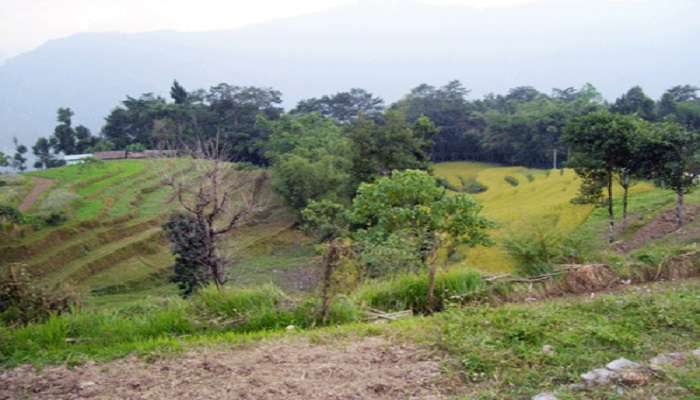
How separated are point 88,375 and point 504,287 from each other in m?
3.58

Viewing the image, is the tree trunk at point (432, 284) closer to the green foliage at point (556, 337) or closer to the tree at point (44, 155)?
the green foliage at point (556, 337)

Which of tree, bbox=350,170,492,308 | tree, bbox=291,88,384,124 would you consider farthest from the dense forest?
tree, bbox=350,170,492,308

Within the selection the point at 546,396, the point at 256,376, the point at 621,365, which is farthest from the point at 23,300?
the point at 621,365

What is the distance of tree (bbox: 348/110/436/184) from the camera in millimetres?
23031

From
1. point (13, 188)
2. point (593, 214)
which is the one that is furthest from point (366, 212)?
point (13, 188)

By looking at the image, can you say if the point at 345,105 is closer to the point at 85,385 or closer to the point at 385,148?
the point at 385,148

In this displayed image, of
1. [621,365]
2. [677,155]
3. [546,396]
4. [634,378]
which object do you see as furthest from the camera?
[677,155]

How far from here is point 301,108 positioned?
185ft

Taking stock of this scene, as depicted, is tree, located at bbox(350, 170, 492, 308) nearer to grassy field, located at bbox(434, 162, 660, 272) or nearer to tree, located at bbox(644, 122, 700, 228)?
grassy field, located at bbox(434, 162, 660, 272)

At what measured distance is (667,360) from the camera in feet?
10.7

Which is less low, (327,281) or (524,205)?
(327,281)

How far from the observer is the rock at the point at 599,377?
300cm

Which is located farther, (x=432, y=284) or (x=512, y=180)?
(x=512, y=180)

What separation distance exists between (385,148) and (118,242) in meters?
12.6
